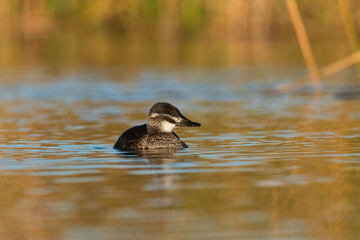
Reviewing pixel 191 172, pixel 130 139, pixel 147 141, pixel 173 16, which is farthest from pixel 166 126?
pixel 173 16

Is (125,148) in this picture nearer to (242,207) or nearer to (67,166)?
(67,166)

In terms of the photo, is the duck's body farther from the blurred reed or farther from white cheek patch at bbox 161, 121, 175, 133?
the blurred reed

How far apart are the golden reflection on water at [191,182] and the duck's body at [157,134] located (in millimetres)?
217

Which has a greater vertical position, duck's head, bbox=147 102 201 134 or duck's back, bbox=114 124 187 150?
duck's head, bbox=147 102 201 134

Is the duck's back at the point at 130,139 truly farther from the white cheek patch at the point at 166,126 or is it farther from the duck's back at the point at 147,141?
the white cheek patch at the point at 166,126

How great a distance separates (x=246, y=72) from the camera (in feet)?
86.3

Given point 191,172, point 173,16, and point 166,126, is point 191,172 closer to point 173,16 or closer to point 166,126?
point 166,126

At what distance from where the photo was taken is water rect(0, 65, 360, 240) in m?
6.73

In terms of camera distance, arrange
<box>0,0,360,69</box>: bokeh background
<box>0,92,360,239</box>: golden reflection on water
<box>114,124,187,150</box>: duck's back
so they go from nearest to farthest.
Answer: <box>0,92,360,239</box>: golden reflection on water, <box>114,124,187,150</box>: duck's back, <box>0,0,360,69</box>: bokeh background

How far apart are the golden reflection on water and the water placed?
0.04 ft

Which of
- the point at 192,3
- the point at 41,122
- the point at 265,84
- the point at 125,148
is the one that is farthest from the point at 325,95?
the point at 192,3

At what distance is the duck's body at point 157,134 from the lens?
11.4 metres

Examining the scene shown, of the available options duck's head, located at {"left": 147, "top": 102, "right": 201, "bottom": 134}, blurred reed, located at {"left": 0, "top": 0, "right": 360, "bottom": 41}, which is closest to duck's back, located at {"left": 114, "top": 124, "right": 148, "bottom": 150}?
duck's head, located at {"left": 147, "top": 102, "right": 201, "bottom": 134}

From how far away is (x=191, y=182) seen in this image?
869cm
